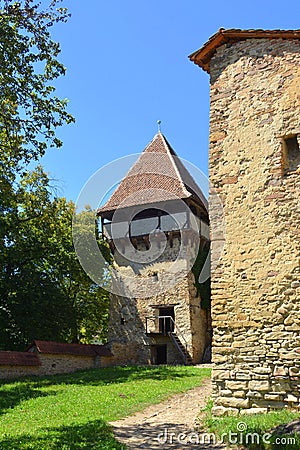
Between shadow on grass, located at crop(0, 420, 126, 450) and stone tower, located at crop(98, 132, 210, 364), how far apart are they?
13.4 metres

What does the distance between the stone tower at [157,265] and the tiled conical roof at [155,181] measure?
52 millimetres

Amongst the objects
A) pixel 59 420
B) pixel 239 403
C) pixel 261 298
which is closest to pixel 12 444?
pixel 59 420

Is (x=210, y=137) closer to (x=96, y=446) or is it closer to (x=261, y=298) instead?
(x=261, y=298)

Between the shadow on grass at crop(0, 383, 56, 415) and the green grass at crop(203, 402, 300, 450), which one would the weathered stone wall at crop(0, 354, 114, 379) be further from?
the green grass at crop(203, 402, 300, 450)

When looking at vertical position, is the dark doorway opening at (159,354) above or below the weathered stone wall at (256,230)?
below

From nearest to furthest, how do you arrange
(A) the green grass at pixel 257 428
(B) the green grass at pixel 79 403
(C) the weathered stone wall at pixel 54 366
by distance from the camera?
1. (A) the green grass at pixel 257 428
2. (B) the green grass at pixel 79 403
3. (C) the weathered stone wall at pixel 54 366

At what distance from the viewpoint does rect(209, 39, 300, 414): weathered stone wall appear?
25.1 ft

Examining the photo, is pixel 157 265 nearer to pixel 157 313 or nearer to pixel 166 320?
pixel 157 313

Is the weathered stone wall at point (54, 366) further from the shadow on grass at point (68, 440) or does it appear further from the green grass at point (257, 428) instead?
the green grass at point (257, 428)

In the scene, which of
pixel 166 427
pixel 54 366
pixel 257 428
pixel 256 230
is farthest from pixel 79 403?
pixel 54 366

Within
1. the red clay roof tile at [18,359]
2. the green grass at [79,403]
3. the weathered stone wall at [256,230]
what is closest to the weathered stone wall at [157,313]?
the green grass at [79,403]

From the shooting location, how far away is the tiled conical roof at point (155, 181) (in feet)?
71.2

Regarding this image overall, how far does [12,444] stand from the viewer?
6387 mm

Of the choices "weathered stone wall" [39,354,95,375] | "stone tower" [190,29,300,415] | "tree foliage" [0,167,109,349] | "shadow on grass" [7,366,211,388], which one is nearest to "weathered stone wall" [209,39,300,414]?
"stone tower" [190,29,300,415]
